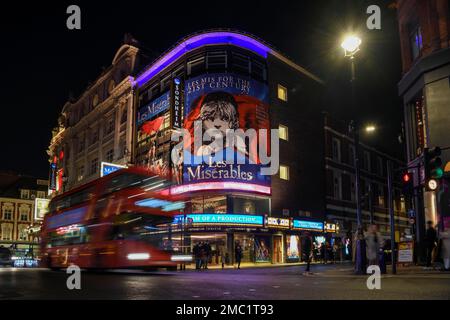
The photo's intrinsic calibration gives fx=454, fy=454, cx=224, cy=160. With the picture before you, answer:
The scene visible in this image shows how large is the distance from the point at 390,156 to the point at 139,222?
4532 centimetres

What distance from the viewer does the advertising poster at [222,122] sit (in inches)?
1288

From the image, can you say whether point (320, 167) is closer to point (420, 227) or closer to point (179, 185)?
point (179, 185)

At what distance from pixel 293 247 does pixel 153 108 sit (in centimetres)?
1703

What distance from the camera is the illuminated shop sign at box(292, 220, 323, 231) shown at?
123 feet

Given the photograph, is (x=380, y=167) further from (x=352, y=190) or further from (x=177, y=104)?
(x=177, y=104)

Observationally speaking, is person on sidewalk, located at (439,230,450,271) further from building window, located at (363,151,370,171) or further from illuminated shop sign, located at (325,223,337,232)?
building window, located at (363,151,370,171)

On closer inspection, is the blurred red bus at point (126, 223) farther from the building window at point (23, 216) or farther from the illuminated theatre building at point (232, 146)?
the building window at point (23, 216)

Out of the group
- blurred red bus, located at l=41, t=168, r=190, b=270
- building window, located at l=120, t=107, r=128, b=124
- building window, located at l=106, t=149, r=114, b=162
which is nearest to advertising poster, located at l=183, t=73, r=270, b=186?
building window, located at l=120, t=107, r=128, b=124

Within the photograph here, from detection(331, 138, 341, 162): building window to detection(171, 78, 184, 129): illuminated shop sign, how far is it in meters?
17.2

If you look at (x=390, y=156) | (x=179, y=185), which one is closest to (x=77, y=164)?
(x=179, y=185)

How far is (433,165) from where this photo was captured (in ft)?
46.4

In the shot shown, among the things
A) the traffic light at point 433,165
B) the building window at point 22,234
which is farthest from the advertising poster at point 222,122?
the building window at point 22,234

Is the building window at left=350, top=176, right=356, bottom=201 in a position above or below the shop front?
above

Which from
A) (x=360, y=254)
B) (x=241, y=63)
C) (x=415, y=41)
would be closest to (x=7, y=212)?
(x=241, y=63)
